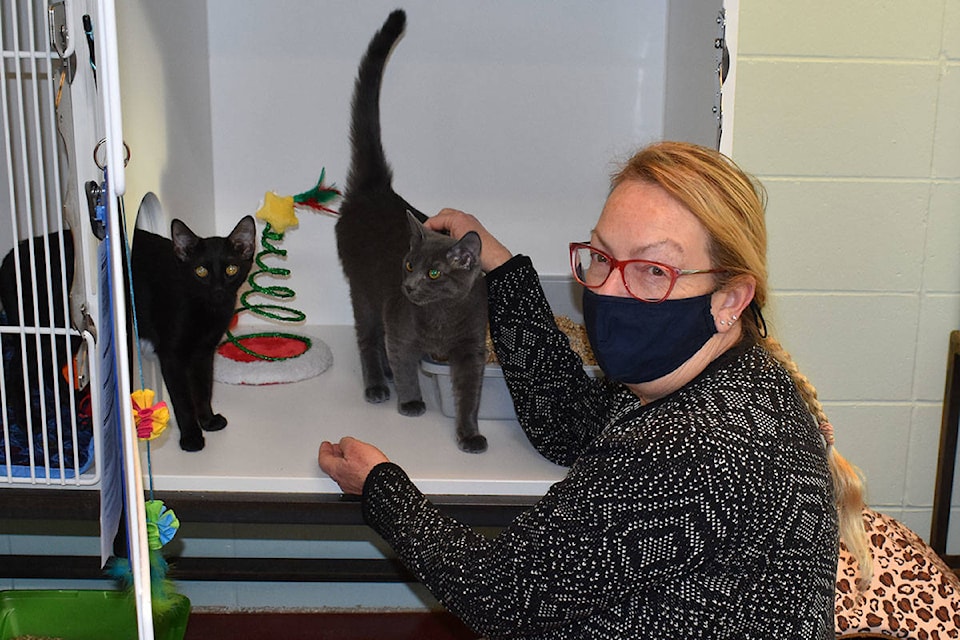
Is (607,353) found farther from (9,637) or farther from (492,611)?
(9,637)

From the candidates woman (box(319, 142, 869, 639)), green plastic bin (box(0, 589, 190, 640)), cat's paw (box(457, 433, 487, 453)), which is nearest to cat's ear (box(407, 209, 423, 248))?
cat's paw (box(457, 433, 487, 453))

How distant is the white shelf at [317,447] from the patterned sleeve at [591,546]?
0.29m

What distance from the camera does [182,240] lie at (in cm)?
133

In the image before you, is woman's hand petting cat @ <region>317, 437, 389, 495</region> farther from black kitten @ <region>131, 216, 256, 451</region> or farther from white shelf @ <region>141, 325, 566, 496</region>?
black kitten @ <region>131, 216, 256, 451</region>

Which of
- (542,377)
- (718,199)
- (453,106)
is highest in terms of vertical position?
(453,106)

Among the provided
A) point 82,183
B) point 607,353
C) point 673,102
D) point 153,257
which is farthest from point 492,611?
point 673,102

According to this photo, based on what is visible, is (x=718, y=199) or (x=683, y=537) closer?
(x=683, y=537)

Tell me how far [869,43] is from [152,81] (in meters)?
1.15

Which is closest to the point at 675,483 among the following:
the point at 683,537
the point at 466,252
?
the point at 683,537

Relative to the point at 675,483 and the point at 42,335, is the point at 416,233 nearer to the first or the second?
Result: the point at 42,335

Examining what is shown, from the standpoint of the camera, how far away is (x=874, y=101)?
1.63 meters

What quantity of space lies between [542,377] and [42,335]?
26.6 inches

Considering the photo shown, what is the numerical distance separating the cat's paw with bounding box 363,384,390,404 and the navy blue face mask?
623mm

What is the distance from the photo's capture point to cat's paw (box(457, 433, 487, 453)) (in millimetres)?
1331
